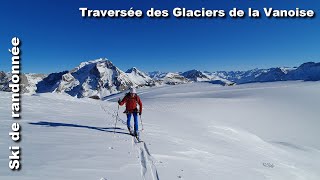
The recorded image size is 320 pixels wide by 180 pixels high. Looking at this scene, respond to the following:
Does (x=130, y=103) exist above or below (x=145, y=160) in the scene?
above

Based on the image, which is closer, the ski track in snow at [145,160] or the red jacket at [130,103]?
the ski track in snow at [145,160]

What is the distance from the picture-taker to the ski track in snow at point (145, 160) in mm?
9137

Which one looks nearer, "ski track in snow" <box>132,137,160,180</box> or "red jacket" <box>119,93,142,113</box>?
"ski track in snow" <box>132,137,160,180</box>

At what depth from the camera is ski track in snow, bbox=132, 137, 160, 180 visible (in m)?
9.14

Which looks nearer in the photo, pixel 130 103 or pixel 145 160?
pixel 145 160

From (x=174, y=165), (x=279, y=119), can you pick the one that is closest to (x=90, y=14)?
(x=174, y=165)

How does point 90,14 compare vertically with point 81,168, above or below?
above

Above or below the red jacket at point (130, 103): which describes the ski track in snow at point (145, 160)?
below

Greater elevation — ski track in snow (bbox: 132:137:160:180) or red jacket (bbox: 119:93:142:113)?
red jacket (bbox: 119:93:142:113)

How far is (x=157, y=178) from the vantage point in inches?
351

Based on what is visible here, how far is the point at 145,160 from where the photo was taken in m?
10.7

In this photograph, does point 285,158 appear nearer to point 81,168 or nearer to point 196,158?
point 196,158

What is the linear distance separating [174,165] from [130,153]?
190cm

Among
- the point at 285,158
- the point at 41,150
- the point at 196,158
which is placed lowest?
the point at 285,158
